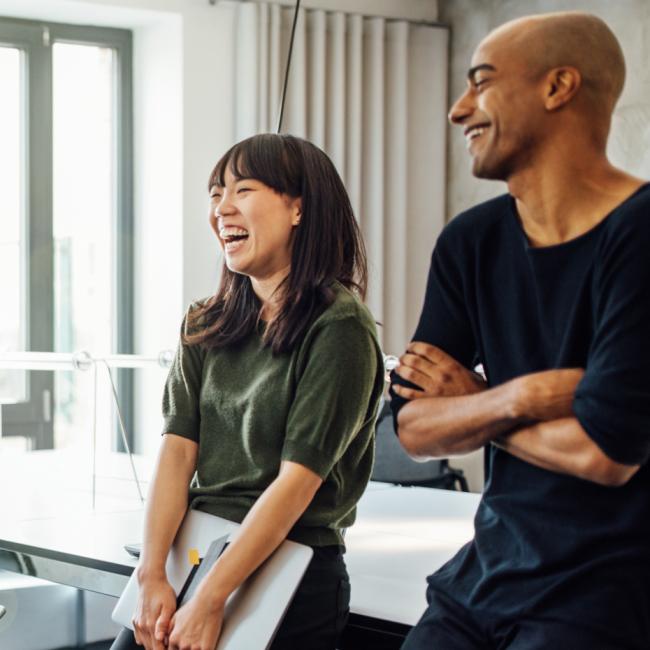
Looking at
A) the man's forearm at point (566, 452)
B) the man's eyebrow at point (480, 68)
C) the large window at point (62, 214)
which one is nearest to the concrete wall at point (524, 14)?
the large window at point (62, 214)

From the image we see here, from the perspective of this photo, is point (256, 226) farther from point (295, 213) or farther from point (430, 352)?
point (430, 352)

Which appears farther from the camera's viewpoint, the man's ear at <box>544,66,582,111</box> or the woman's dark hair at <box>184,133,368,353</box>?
the woman's dark hair at <box>184,133,368,353</box>

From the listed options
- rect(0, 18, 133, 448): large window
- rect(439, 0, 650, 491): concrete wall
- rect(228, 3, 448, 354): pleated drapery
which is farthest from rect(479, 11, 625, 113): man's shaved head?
rect(0, 18, 133, 448): large window

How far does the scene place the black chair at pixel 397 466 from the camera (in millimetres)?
3572

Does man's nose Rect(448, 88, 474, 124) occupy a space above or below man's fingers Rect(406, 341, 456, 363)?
above

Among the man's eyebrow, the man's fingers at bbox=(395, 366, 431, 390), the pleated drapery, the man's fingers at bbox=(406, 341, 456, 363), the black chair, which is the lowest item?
the black chair

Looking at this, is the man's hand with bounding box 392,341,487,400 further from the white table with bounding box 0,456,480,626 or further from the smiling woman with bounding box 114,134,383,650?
the white table with bounding box 0,456,480,626

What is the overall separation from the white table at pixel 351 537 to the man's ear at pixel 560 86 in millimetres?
774

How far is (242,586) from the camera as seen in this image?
1.55 metres

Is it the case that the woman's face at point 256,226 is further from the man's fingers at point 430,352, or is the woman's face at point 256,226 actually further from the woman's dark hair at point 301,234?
the man's fingers at point 430,352

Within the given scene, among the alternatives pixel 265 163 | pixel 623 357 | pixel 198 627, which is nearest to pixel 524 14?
pixel 265 163

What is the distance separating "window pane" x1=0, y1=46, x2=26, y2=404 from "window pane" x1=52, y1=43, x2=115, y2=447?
15cm

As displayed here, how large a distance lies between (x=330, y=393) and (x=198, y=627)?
0.37 m

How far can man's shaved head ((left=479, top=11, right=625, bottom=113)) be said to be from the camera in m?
1.17
